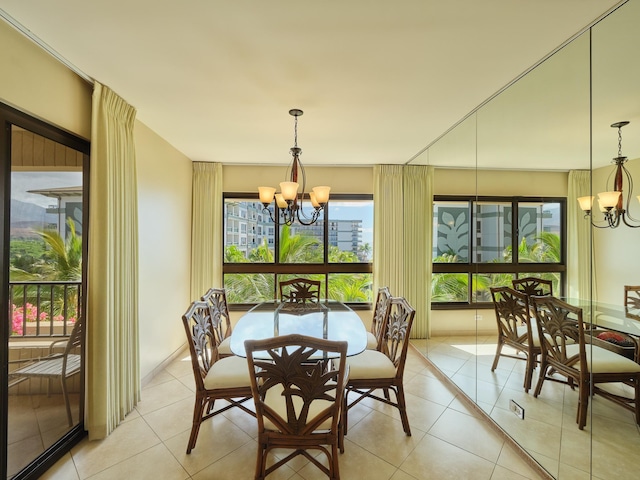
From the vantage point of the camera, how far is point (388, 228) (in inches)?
163

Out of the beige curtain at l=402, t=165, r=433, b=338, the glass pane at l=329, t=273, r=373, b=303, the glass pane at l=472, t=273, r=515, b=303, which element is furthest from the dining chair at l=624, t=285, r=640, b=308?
the glass pane at l=329, t=273, r=373, b=303

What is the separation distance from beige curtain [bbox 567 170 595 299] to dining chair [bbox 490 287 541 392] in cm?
41

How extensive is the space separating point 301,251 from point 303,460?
9.18ft

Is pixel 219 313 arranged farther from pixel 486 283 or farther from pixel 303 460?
pixel 486 283

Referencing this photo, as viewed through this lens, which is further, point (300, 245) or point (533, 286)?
point (300, 245)

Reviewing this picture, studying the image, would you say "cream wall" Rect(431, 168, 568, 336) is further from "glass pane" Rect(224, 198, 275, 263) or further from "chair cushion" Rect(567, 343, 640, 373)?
"glass pane" Rect(224, 198, 275, 263)

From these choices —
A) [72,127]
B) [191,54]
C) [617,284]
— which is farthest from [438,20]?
[72,127]

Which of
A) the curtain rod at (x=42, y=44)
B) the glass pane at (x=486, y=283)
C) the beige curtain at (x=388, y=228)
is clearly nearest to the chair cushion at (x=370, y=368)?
the glass pane at (x=486, y=283)

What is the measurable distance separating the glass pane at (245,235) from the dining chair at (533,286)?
319 centimetres

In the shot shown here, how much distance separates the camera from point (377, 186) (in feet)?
13.7

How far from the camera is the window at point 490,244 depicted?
5.75 ft

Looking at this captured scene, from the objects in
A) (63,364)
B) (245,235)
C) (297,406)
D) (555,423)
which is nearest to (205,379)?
(297,406)

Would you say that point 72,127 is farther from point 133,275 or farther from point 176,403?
point 176,403

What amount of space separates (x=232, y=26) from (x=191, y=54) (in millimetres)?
392
